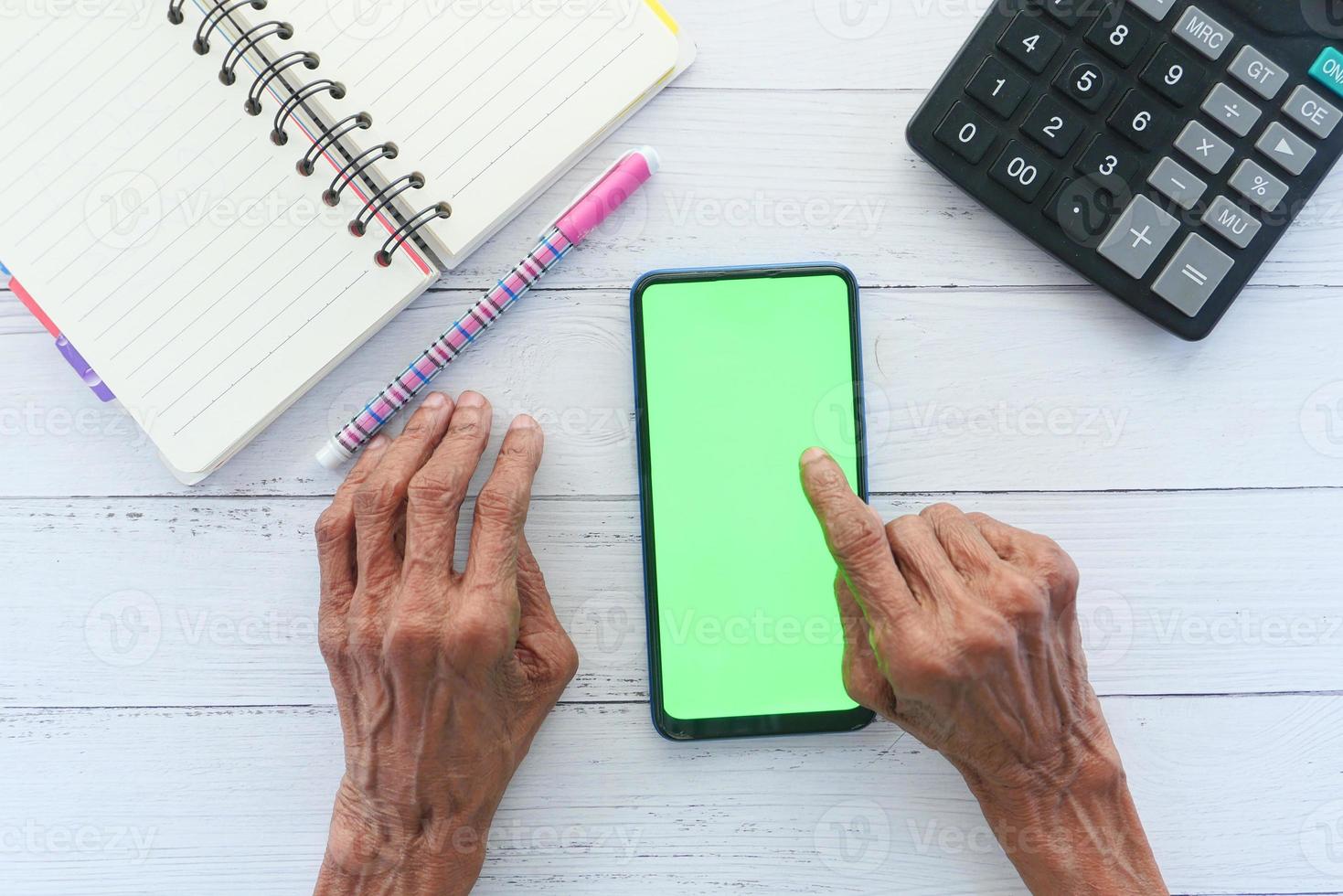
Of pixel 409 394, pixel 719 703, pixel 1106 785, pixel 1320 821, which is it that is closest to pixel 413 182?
pixel 409 394

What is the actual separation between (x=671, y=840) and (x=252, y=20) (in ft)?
1.84

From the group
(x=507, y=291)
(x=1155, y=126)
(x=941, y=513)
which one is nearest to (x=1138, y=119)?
(x=1155, y=126)

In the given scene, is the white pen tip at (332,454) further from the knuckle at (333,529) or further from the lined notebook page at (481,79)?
the lined notebook page at (481,79)

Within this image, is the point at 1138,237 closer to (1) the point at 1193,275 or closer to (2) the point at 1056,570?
(1) the point at 1193,275

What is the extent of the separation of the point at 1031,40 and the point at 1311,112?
165 mm

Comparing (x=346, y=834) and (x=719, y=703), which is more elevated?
(x=719, y=703)

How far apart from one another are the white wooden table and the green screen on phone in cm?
3

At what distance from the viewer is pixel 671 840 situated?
0.55m

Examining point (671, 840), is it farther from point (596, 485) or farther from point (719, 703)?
point (596, 485)

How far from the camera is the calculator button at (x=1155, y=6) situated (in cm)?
50

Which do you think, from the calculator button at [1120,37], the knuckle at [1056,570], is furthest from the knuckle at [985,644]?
the calculator button at [1120,37]

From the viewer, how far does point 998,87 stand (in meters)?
0.51

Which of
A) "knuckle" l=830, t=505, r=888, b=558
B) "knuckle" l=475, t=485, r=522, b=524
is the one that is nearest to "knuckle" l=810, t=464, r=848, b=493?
"knuckle" l=830, t=505, r=888, b=558

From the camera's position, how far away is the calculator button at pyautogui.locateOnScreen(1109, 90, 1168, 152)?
51 cm
